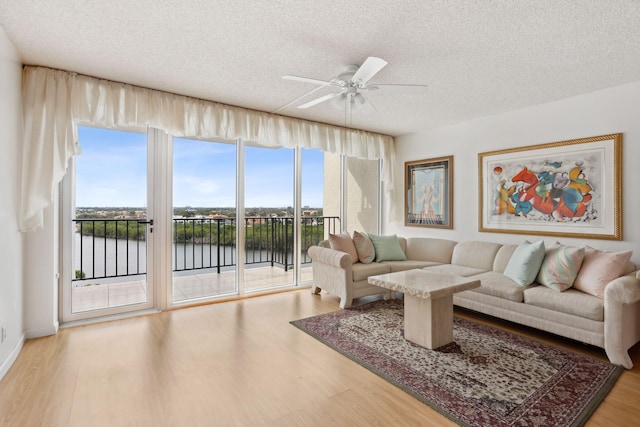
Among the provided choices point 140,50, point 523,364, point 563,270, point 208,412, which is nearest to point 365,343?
point 523,364

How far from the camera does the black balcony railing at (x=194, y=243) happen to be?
3.68 metres

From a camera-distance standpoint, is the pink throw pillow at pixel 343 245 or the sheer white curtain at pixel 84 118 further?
the pink throw pillow at pixel 343 245

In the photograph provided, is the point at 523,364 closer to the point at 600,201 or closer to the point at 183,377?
the point at 600,201

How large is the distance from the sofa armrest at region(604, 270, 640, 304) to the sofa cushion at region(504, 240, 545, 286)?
2.21 feet

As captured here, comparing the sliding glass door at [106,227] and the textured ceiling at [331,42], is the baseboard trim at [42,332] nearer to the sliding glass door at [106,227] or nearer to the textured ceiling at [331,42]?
the sliding glass door at [106,227]

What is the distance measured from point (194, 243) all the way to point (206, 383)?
102 inches

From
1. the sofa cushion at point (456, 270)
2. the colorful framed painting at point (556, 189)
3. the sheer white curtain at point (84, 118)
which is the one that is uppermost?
the sheer white curtain at point (84, 118)

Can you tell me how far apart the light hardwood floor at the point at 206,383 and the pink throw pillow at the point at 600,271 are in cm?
50

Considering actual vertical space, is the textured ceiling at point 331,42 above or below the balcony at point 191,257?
above

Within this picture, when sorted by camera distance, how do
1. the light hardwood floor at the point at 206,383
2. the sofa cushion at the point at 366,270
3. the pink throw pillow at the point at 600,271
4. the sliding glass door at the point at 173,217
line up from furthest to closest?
the sofa cushion at the point at 366,270 < the sliding glass door at the point at 173,217 < the pink throw pillow at the point at 600,271 < the light hardwood floor at the point at 206,383

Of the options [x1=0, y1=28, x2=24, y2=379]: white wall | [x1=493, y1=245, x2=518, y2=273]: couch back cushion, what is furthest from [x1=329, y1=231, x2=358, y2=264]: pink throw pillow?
[x1=0, y1=28, x2=24, y2=379]: white wall

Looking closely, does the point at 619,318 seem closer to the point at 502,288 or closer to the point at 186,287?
the point at 502,288

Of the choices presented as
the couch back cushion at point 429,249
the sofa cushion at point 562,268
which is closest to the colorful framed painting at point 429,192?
the couch back cushion at point 429,249

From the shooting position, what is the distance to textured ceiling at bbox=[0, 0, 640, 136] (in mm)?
2025
